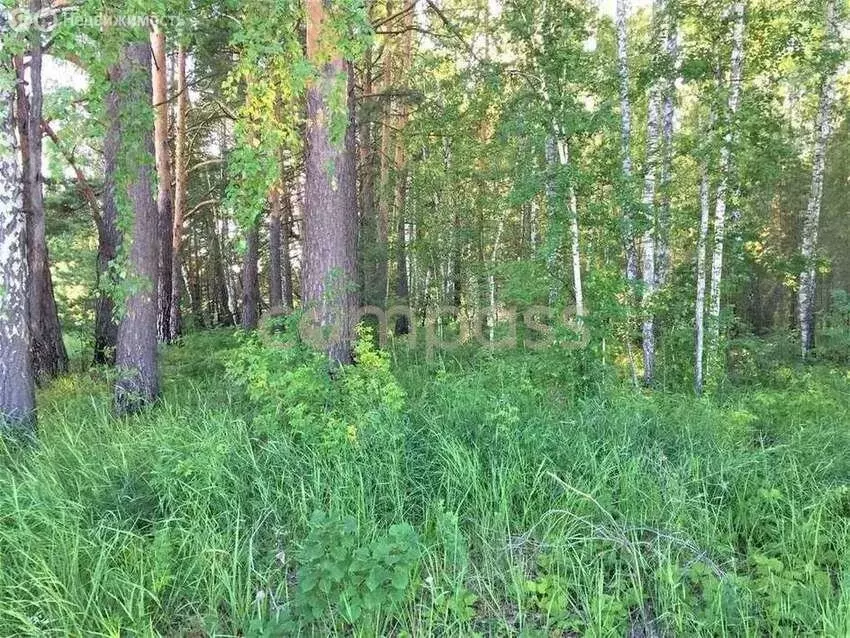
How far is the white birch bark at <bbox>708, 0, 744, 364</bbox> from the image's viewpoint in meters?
6.48

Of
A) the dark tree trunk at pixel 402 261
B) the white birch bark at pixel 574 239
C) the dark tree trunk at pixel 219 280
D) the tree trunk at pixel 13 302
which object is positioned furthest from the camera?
the dark tree trunk at pixel 219 280

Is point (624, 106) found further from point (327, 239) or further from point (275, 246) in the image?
point (275, 246)

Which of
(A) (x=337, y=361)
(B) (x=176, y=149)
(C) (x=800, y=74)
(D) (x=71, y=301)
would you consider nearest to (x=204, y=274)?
(D) (x=71, y=301)

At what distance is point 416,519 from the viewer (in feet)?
9.48

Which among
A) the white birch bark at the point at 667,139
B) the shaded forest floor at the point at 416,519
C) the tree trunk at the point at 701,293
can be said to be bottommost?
the shaded forest floor at the point at 416,519

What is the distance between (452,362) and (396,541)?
15.1 ft

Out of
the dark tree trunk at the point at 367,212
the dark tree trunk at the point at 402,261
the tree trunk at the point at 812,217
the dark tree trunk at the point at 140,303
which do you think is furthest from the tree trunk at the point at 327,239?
the tree trunk at the point at 812,217

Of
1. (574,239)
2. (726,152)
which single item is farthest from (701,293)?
(574,239)

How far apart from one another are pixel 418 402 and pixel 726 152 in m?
5.62

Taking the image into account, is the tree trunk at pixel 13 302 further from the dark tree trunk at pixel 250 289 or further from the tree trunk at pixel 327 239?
the dark tree trunk at pixel 250 289

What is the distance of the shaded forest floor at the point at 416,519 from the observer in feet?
7.07

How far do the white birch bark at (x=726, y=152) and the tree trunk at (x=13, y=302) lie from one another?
7632 millimetres

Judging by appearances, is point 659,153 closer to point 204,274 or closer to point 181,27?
point 181,27

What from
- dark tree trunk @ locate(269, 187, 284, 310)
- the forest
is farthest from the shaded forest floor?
dark tree trunk @ locate(269, 187, 284, 310)
